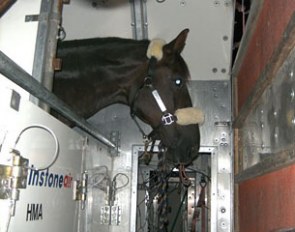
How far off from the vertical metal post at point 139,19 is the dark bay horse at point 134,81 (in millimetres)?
207

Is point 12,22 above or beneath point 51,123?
above

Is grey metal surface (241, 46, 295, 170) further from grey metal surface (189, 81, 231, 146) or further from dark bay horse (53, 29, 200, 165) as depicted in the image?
grey metal surface (189, 81, 231, 146)

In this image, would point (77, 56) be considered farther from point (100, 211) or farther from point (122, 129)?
point (100, 211)

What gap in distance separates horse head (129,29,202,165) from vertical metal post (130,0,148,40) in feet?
0.95

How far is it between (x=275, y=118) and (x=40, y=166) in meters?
0.66

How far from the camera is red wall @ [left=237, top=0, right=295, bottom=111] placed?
1039mm

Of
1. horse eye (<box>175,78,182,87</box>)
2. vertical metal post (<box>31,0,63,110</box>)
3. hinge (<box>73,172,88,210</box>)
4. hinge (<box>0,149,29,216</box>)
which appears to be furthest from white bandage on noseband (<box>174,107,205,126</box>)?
hinge (<box>0,149,29,216</box>)

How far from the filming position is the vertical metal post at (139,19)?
7.93 feet

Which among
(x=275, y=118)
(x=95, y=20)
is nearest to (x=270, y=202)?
(x=275, y=118)

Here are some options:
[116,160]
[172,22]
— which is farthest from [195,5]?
[116,160]

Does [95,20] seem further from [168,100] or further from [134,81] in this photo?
[168,100]

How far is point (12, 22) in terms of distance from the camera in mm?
1232

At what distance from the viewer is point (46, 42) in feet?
4.14

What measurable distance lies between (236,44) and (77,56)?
2.96 feet
